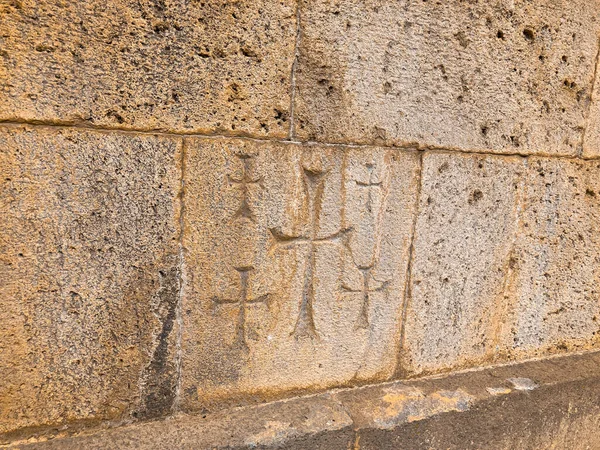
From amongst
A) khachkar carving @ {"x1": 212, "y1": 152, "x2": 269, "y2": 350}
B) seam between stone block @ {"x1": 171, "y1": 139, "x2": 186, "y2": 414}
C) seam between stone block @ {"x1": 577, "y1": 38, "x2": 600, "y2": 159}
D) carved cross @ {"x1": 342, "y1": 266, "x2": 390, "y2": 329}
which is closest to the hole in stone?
seam between stone block @ {"x1": 577, "y1": 38, "x2": 600, "y2": 159}

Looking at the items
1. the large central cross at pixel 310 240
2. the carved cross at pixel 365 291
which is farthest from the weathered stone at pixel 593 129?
the large central cross at pixel 310 240

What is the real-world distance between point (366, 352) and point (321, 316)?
28cm

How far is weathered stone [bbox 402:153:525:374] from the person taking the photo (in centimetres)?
185

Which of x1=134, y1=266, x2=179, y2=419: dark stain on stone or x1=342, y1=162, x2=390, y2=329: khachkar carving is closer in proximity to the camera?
x1=134, y1=266, x2=179, y2=419: dark stain on stone

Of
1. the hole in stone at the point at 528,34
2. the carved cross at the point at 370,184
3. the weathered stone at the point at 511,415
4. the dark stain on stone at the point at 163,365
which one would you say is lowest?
the weathered stone at the point at 511,415

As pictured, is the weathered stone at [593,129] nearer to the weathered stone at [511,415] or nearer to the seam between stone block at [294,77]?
the weathered stone at [511,415]

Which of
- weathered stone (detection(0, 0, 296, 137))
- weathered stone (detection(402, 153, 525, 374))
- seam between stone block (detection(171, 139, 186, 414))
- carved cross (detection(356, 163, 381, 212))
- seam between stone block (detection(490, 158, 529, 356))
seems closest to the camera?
weathered stone (detection(0, 0, 296, 137))

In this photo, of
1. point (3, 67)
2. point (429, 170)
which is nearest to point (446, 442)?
point (429, 170)

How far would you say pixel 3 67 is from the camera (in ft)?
4.02

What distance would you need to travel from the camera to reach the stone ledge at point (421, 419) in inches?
60.2

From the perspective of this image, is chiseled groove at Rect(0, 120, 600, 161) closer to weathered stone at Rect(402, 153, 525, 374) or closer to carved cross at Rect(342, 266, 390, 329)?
weathered stone at Rect(402, 153, 525, 374)

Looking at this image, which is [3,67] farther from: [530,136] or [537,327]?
[537,327]

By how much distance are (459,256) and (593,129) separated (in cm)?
93

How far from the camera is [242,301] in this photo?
1.63m
